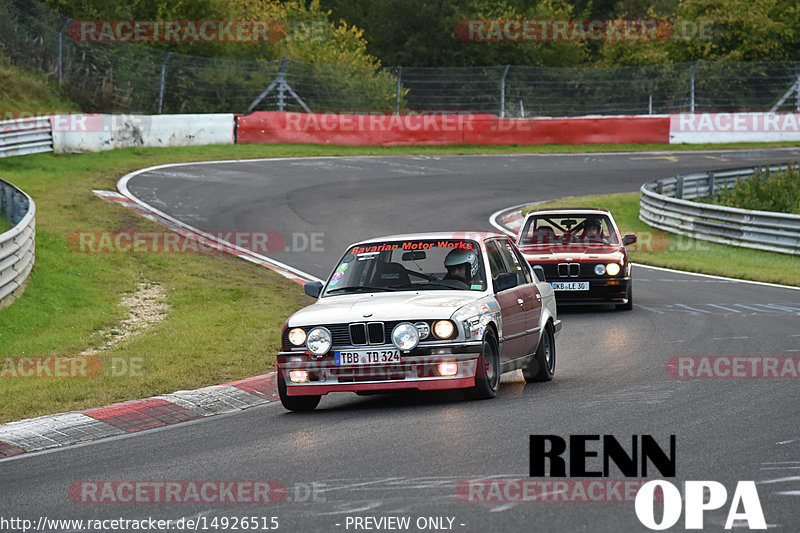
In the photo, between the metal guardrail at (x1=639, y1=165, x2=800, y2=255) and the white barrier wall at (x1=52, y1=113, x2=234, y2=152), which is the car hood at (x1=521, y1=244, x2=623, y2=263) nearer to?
the metal guardrail at (x1=639, y1=165, x2=800, y2=255)

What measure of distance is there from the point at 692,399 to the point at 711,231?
52.4 ft

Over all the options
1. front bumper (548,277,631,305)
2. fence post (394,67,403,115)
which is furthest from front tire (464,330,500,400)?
fence post (394,67,403,115)

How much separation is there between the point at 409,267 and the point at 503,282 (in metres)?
0.94

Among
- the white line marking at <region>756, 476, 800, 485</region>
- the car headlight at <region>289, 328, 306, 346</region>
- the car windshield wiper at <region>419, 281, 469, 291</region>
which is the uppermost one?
the car windshield wiper at <region>419, 281, 469, 291</region>

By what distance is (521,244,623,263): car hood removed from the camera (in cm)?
1561

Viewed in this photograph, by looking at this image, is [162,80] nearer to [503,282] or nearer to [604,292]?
[604,292]

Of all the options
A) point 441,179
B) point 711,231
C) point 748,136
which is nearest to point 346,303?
point 711,231

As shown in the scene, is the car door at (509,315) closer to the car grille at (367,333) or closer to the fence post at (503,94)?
the car grille at (367,333)

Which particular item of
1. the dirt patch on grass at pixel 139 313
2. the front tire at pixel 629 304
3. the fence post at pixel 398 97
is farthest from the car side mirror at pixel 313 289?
the fence post at pixel 398 97

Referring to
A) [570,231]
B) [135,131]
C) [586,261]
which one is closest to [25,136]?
[135,131]

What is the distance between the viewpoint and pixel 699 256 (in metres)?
22.7

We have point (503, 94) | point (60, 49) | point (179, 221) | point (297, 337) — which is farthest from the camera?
point (503, 94)

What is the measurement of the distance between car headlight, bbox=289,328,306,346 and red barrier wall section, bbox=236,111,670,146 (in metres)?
27.8

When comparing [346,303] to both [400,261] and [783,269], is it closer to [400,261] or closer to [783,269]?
[400,261]
